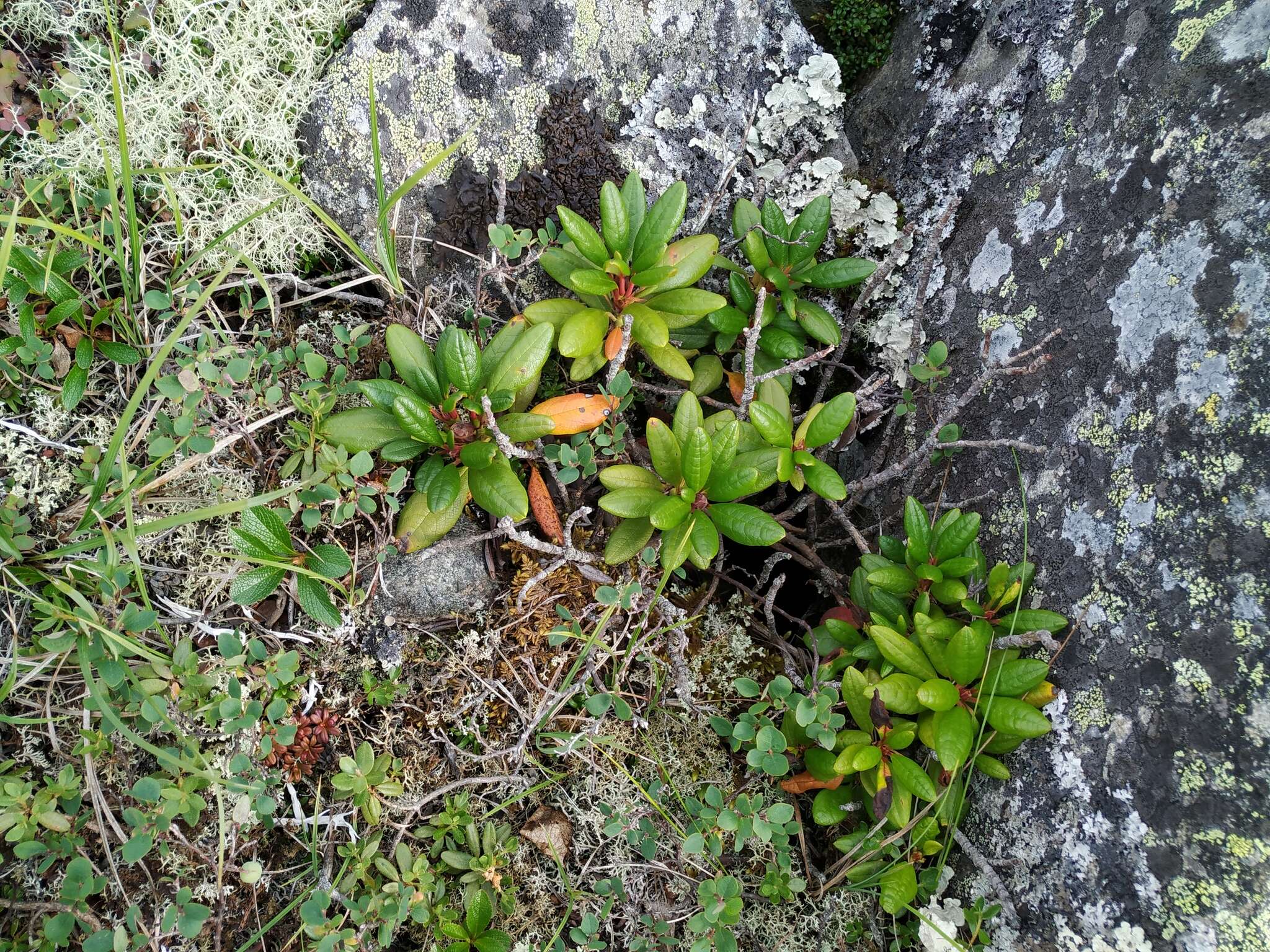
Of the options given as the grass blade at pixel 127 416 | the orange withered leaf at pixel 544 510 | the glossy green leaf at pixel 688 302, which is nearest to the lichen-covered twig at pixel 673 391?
the glossy green leaf at pixel 688 302

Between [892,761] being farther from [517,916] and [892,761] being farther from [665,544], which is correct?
[517,916]

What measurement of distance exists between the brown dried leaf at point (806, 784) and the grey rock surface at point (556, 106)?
2.10m

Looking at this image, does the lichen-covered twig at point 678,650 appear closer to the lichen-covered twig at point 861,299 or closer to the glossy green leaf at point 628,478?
the glossy green leaf at point 628,478

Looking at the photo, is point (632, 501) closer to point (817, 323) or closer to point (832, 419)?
point (832, 419)

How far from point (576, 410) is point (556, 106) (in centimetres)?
124

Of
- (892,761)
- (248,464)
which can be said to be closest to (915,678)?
(892,761)

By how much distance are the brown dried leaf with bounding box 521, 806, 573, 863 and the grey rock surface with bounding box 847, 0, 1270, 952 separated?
4.16 ft

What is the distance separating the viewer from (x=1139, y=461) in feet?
6.73

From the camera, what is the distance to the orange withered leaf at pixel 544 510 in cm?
258

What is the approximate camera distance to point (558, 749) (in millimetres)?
2424

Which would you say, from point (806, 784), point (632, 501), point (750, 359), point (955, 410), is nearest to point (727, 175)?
point (750, 359)

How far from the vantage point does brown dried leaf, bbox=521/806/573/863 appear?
2439 mm

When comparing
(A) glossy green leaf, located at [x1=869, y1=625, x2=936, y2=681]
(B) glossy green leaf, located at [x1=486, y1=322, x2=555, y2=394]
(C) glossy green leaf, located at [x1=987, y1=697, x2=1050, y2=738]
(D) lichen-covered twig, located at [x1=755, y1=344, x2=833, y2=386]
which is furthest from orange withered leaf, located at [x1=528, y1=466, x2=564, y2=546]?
(C) glossy green leaf, located at [x1=987, y1=697, x2=1050, y2=738]

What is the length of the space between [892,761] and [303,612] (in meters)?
1.94
